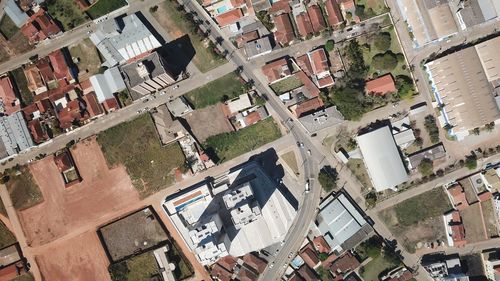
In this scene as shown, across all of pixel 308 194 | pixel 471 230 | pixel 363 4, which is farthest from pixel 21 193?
pixel 471 230

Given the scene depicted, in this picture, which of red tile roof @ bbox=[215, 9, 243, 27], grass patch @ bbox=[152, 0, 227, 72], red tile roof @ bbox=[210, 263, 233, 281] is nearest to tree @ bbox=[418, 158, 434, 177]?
red tile roof @ bbox=[210, 263, 233, 281]

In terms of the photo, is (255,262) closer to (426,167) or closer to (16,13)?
(426,167)

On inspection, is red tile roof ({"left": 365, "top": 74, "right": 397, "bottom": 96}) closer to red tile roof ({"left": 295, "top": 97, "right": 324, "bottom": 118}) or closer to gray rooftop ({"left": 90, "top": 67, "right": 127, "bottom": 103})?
red tile roof ({"left": 295, "top": 97, "right": 324, "bottom": 118})

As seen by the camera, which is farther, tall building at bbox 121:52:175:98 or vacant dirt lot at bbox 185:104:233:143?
vacant dirt lot at bbox 185:104:233:143

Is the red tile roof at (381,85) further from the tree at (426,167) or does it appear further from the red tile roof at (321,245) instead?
the red tile roof at (321,245)

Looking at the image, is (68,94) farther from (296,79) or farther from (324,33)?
(324,33)

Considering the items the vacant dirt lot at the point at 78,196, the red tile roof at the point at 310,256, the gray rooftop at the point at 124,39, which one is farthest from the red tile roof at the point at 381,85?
the vacant dirt lot at the point at 78,196
